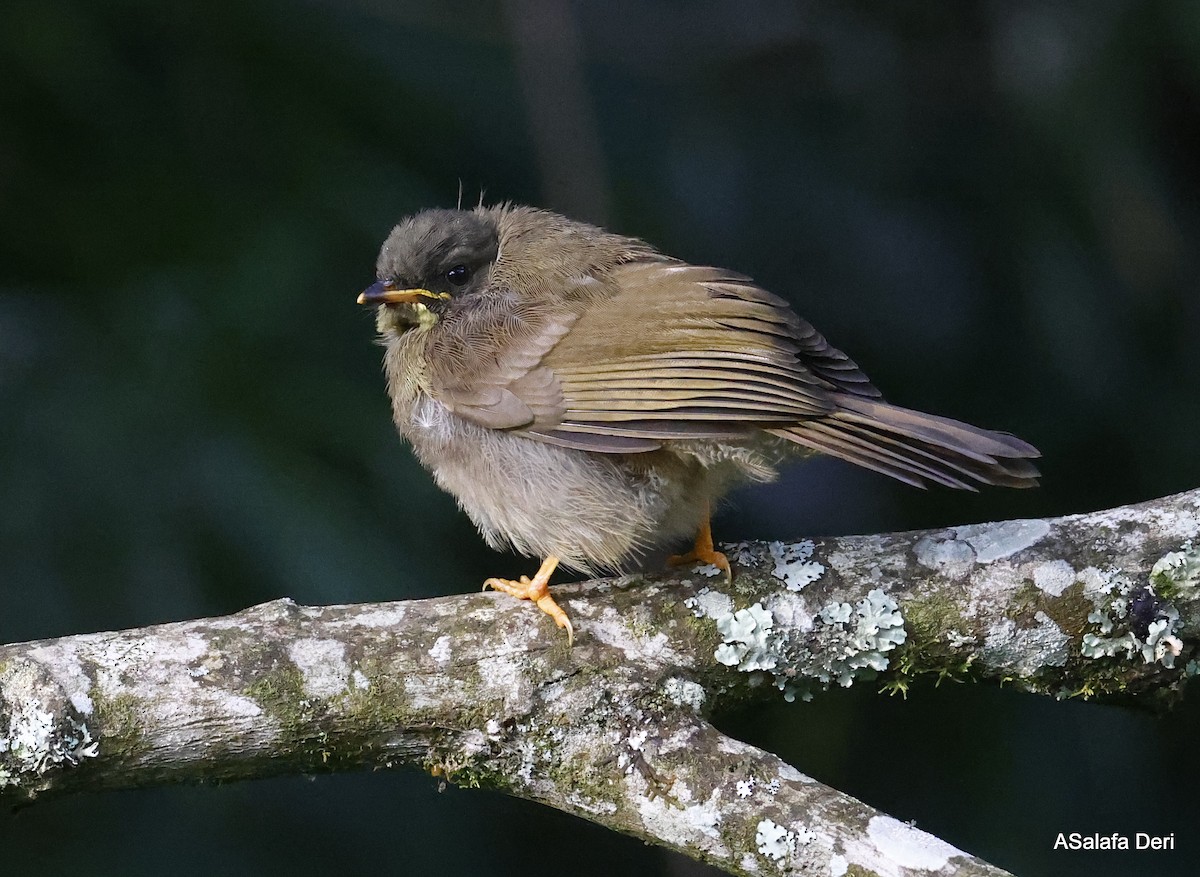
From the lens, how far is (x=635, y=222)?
434 cm

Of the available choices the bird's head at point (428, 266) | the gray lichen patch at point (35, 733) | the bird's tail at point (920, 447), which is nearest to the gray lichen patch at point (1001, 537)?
the bird's tail at point (920, 447)

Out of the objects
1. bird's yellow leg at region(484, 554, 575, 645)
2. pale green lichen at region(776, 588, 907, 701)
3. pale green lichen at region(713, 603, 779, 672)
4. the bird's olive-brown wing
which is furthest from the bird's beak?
pale green lichen at region(776, 588, 907, 701)

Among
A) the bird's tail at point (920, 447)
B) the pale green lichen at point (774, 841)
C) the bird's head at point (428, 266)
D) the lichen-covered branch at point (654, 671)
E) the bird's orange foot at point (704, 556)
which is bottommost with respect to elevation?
the pale green lichen at point (774, 841)

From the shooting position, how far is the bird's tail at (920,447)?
2607 millimetres

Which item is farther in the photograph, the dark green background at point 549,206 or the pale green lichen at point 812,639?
the dark green background at point 549,206

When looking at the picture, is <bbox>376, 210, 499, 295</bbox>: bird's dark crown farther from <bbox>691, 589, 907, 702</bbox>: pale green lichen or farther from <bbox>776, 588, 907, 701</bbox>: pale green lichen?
<bbox>776, 588, 907, 701</bbox>: pale green lichen

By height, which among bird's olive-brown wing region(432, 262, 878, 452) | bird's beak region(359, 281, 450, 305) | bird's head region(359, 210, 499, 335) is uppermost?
bird's head region(359, 210, 499, 335)

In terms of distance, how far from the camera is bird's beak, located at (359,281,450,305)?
322 centimetres

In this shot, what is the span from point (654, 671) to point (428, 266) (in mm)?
1284

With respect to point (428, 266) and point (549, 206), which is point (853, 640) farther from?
point (549, 206)

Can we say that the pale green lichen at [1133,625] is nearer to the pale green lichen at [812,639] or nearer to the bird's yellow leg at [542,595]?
the pale green lichen at [812,639]

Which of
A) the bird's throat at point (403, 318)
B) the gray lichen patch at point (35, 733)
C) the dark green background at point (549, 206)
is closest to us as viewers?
the gray lichen patch at point (35, 733)

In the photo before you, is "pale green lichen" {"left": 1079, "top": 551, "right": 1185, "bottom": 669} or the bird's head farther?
the bird's head

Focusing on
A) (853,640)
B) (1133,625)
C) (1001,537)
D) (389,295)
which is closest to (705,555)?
(853,640)
